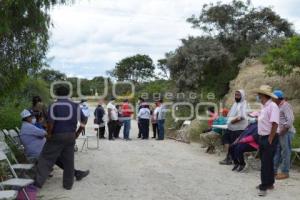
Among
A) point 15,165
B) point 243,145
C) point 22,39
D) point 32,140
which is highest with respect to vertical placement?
point 22,39

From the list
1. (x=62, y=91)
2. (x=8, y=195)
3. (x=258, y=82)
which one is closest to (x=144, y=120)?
(x=258, y=82)

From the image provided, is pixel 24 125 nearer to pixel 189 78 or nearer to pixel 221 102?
pixel 221 102

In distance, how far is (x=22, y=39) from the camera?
35.5 ft

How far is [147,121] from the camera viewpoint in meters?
20.0

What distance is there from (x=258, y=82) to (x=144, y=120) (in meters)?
→ 4.66

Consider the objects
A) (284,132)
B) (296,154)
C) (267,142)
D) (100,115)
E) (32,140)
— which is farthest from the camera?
(100,115)

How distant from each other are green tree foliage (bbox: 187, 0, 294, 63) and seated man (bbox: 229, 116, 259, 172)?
15195 millimetres

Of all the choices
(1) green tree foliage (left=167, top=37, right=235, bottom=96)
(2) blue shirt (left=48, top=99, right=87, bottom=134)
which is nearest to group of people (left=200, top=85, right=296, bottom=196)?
(2) blue shirt (left=48, top=99, right=87, bottom=134)

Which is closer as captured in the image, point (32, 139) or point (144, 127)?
point (32, 139)

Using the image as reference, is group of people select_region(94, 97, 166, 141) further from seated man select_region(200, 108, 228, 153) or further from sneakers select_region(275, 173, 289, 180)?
sneakers select_region(275, 173, 289, 180)

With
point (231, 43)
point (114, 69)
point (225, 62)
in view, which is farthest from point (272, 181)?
point (114, 69)

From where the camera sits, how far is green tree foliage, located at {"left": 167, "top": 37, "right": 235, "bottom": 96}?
24656mm

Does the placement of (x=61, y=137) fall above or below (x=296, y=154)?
above

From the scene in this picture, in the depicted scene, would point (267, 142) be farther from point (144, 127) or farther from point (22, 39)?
point (144, 127)
